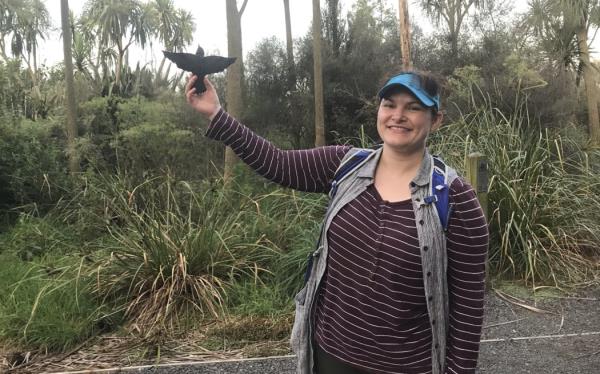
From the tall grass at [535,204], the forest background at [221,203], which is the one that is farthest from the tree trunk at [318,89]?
the tall grass at [535,204]

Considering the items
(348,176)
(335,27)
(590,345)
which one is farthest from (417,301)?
(335,27)

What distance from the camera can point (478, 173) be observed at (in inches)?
176

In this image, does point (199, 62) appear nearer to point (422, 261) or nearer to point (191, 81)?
point (191, 81)

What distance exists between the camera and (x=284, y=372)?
337cm

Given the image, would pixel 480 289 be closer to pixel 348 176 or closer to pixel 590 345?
pixel 348 176

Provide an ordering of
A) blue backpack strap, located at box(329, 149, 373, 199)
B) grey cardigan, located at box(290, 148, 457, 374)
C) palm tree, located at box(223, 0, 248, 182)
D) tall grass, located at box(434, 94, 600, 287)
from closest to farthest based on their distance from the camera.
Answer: grey cardigan, located at box(290, 148, 457, 374) → blue backpack strap, located at box(329, 149, 373, 199) → tall grass, located at box(434, 94, 600, 287) → palm tree, located at box(223, 0, 248, 182)

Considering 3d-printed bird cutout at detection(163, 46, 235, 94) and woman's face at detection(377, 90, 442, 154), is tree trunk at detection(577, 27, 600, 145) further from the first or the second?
3d-printed bird cutout at detection(163, 46, 235, 94)

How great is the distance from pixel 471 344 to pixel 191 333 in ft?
9.57

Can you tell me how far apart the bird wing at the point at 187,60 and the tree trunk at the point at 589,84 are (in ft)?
41.1

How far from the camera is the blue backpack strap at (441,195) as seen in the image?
4.78ft

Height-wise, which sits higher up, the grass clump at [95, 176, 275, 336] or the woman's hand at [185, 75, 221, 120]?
the woman's hand at [185, 75, 221, 120]

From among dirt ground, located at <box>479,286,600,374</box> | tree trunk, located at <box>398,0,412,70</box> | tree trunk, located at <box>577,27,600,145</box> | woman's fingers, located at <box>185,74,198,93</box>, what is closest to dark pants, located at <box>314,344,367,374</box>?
woman's fingers, located at <box>185,74,198,93</box>

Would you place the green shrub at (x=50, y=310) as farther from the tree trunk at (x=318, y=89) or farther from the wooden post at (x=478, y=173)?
the tree trunk at (x=318, y=89)

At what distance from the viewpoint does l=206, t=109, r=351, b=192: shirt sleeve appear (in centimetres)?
178
